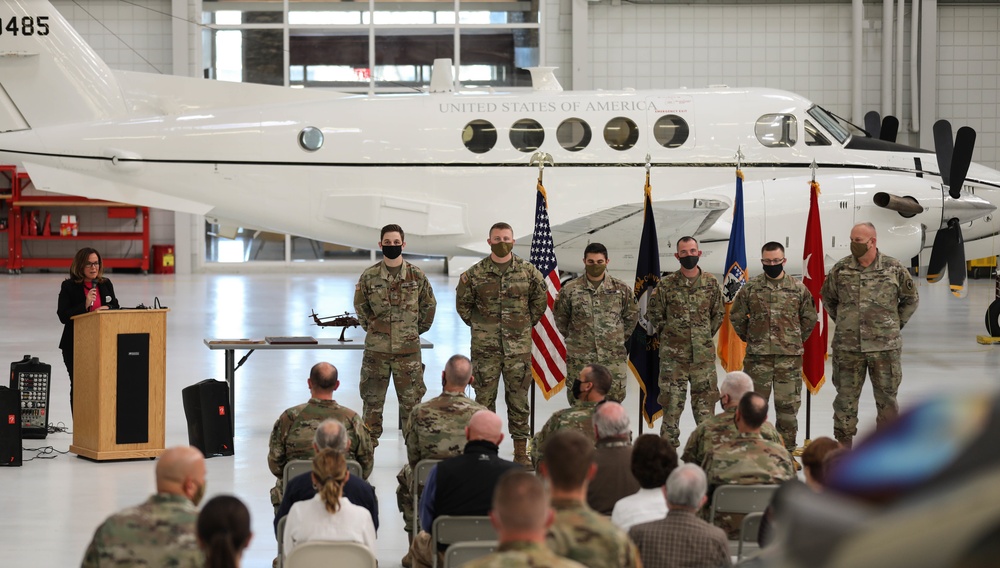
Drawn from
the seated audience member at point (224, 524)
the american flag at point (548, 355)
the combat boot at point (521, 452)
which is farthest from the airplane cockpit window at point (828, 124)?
the seated audience member at point (224, 524)

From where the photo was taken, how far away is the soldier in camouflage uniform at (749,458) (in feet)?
17.1

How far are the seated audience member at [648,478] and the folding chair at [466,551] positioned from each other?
556 millimetres

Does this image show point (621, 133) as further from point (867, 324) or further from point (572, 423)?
point (572, 423)

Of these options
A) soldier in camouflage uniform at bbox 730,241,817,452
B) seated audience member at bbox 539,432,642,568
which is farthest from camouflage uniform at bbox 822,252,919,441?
seated audience member at bbox 539,432,642,568

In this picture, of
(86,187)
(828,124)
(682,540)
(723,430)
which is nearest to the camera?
(682,540)

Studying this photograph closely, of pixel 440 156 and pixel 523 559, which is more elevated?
pixel 440 156

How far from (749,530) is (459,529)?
4.14ft

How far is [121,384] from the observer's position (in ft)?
26.3

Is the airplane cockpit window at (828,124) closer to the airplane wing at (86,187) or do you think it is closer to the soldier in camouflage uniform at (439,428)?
the airplane wing at (86,187)

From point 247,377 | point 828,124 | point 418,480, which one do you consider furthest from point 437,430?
point 828,124

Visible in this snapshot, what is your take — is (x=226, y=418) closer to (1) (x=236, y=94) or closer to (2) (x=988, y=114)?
(1) (x=236, y=94)

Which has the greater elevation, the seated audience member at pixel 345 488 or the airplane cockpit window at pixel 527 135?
the airplane cockpit window at pixel 527 135

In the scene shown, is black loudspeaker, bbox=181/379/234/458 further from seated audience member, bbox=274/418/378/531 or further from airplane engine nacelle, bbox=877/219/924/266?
airplane engine nacelle, bbox=877/219/924/266

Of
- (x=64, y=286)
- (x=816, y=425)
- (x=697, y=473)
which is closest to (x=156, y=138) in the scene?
(x=64, y=286)
